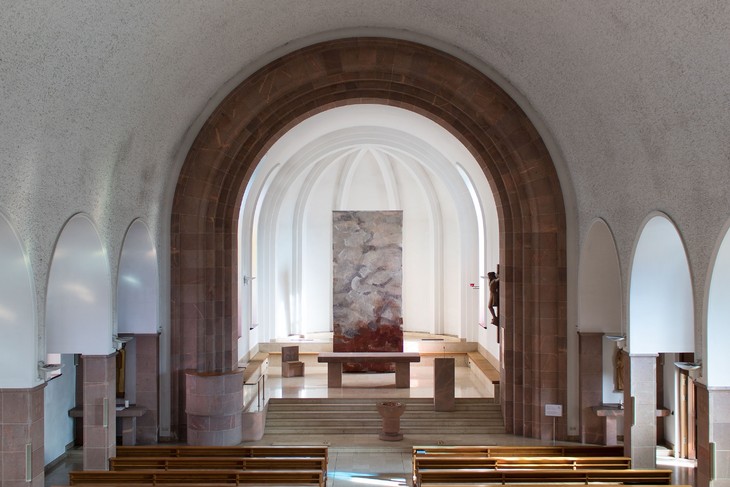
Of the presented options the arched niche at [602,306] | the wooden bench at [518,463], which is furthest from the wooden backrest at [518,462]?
the arched niche at [602,306]

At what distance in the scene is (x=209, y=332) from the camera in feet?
44.9

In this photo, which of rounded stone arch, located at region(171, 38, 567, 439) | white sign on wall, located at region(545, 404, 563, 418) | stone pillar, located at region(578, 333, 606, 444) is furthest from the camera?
rounded stone arch, located at region(171, 38, 567, 439)

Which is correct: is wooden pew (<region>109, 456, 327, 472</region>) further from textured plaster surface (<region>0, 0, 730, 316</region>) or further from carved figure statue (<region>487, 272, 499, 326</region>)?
carved figure statue (<region>487, 272, 499, 326</region>)

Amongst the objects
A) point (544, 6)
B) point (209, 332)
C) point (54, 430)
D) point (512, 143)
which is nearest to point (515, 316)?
point (512, 143)

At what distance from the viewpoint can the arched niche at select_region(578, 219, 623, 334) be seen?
13.0 meters

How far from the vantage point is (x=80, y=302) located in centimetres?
1068

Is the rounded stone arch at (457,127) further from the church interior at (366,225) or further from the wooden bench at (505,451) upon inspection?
the wooden bench at (505,451)

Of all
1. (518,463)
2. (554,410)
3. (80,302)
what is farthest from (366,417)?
(80,302)

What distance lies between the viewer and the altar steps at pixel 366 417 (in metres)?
14.5

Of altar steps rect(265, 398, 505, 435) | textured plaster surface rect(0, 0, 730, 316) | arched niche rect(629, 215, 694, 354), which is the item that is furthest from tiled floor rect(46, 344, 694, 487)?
textured plaster surface rect(0, 0, 730, 316)

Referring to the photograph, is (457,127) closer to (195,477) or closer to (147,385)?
(147,385)

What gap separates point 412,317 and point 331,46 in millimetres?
11674

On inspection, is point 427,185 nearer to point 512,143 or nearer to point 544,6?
point 512,143

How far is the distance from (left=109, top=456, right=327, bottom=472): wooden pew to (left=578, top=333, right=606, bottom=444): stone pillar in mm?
4947
